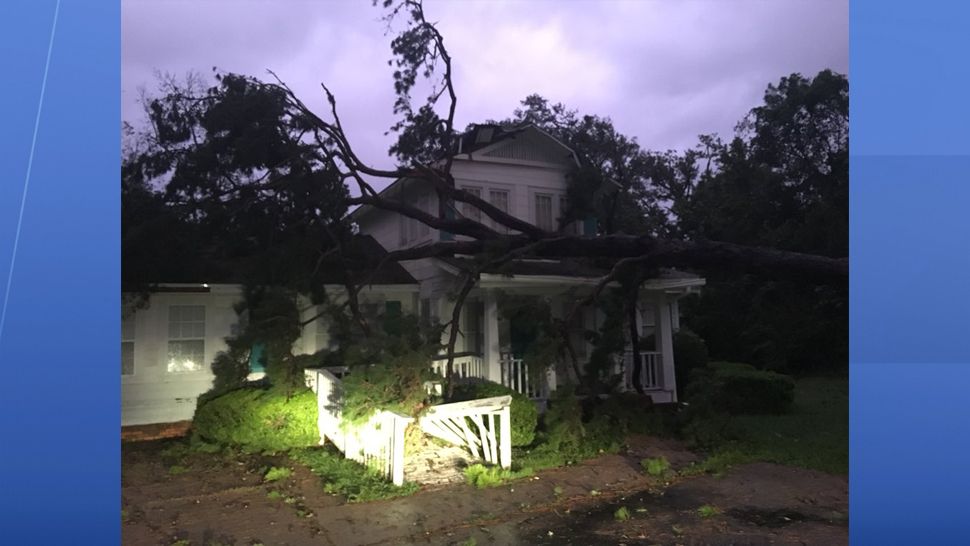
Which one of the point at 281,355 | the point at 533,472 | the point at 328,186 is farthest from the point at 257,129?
the point at 533,472

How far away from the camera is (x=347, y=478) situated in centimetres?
→ 818

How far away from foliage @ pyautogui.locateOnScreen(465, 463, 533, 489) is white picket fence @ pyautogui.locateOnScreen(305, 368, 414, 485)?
2.70 ft

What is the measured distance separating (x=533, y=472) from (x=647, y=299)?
→ 21.4 feet

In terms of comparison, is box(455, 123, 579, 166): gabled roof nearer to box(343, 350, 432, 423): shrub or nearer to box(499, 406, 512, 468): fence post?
box(499, 406, 512, 468): fence post

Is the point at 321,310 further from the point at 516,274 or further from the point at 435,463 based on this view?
the point at 435,463

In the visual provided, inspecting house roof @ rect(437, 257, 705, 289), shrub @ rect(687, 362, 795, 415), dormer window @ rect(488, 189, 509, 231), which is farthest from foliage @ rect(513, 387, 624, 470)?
dormer window @ rect(488, 189, 509, 231)

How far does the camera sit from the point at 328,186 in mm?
11320

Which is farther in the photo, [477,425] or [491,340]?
[491,340]

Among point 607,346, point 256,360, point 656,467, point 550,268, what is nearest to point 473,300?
point 550,268

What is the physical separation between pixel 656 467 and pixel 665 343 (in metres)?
5.58

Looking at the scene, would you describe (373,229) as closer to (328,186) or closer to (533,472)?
(328,186)

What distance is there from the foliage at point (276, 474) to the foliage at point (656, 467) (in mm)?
4463

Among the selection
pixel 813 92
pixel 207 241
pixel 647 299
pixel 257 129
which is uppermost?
pixel 813 92

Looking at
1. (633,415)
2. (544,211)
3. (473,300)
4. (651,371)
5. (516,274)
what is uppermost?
(544,211)
